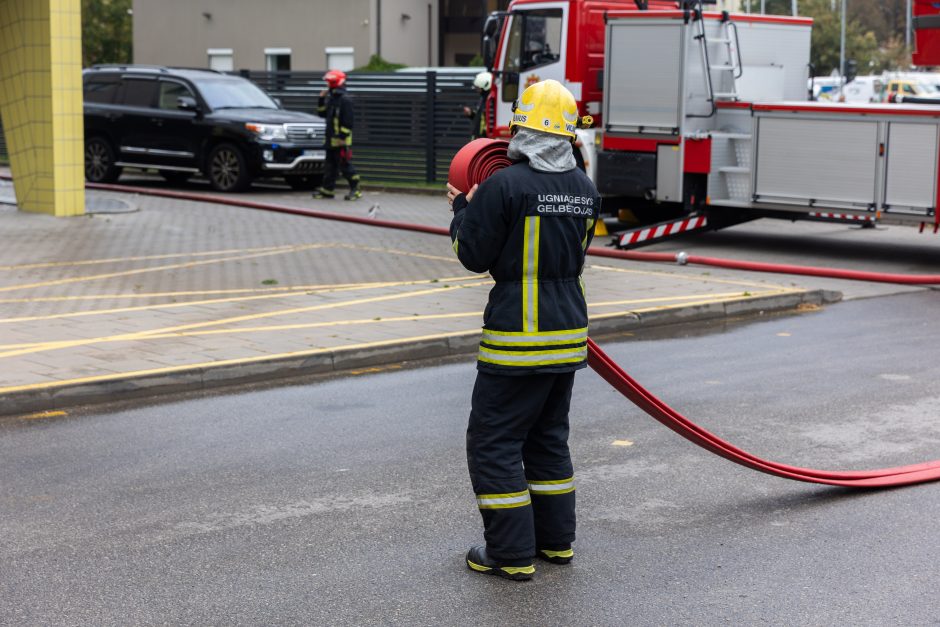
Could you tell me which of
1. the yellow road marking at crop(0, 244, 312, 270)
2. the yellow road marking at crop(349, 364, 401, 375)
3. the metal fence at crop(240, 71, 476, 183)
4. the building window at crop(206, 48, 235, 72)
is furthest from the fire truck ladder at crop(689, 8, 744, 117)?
the building window at crop(206, 48, 235, 72)

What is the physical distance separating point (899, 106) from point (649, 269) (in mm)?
3438

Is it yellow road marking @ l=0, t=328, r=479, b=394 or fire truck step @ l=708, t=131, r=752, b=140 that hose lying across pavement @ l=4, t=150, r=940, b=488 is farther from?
fire truck step @ l=708, t=131, r=752, b=140

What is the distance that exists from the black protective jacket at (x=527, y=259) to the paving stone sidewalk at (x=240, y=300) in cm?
381

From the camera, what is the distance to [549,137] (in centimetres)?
501

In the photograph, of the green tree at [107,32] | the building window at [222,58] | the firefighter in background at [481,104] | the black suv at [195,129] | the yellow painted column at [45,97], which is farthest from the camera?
the green tree at [107,32]

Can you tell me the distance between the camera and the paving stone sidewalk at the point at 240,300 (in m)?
8.62

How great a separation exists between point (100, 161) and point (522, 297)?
2021 cm

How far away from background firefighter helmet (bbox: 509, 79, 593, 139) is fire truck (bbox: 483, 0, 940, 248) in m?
9.74

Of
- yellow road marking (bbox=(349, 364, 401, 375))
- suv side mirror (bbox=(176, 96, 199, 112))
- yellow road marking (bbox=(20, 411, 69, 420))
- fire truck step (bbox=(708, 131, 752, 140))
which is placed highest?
suv side mirror (bbox=(176, 96, 199, 112))

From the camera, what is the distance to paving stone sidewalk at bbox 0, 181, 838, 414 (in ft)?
28.3

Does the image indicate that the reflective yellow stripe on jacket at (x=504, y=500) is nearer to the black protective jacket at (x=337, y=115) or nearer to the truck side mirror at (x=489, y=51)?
the truck side mirror at (x=489, y=51)

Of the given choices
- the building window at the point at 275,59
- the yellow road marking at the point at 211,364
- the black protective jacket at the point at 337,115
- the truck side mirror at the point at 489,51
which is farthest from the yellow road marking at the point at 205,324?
the building window at the point at 275,59

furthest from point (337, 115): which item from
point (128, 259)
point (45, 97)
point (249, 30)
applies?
point (249, 30)

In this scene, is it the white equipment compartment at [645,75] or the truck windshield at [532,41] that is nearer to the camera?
the white equipment compartment at [645,75]
